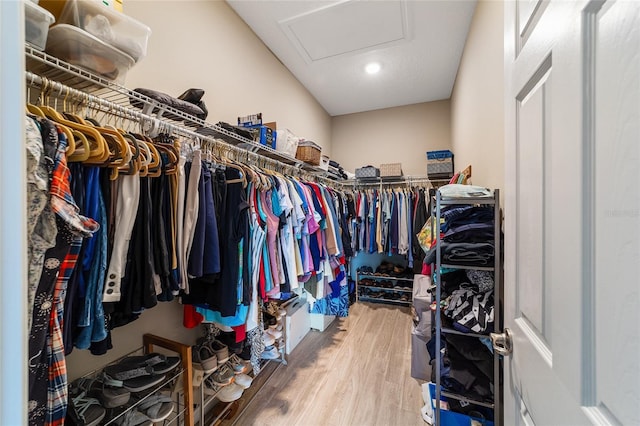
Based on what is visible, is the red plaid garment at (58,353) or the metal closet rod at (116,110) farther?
the metal closet rod at (116,110)

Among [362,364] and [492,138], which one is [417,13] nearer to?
[492,138]

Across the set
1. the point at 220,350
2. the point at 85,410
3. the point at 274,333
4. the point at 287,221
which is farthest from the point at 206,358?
the point at 287,221

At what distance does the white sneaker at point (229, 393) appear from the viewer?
1504 mm

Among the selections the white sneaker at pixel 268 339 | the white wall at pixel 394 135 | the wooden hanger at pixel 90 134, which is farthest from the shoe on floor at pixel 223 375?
the white wall at pixel 394 135

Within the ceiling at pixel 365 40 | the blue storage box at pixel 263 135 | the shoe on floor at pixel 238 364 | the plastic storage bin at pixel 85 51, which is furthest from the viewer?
the ceiling at pixel 365 40

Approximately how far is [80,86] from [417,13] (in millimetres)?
2303

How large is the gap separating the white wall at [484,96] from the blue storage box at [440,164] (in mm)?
672

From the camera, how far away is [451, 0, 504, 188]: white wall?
135cm

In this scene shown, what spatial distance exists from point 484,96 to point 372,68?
143 cm

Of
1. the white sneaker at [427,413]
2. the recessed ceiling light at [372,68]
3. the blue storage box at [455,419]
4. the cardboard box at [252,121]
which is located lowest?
the white sneaker at [427,413]

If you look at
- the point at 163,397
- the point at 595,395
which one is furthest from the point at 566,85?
the point at 163,397

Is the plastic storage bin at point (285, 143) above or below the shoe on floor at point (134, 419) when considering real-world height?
above

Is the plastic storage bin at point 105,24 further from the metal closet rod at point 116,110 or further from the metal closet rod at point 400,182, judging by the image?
the metal closet rod at point 400,182

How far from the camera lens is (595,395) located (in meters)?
0.38
